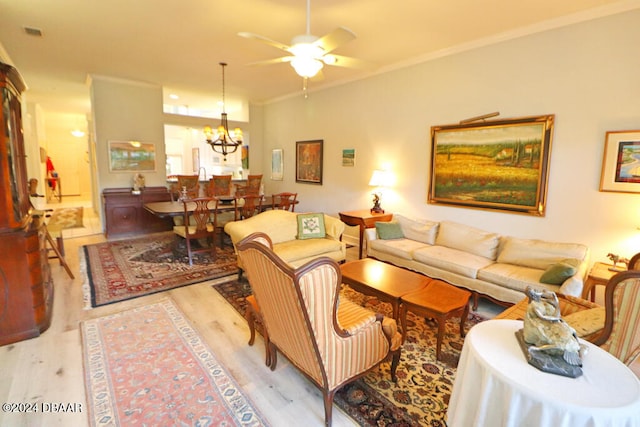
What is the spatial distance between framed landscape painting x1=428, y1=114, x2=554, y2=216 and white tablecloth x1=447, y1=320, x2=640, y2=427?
8.68ft

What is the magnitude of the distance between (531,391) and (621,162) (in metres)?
3.02

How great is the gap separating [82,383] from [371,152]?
4662mm

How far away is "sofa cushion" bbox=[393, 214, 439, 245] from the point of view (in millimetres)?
4332

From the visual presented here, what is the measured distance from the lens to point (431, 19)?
3.37 m

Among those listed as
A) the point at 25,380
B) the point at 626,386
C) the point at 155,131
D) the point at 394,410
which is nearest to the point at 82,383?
the point at 25,380

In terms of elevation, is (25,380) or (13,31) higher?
(13,31)

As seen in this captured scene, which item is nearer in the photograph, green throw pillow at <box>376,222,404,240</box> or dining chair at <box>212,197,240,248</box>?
green throw pillow at <box>376,222,404,240</box>

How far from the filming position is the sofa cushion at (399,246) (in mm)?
4016

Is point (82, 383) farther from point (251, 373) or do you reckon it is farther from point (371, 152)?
point (371, 152)

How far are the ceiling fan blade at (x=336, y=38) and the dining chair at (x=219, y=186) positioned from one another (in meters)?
4.89

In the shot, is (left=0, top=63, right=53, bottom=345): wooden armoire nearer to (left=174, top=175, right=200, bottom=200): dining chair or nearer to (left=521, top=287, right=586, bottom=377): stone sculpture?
(left=174, top=175, right=200, bottom=200): dining chair

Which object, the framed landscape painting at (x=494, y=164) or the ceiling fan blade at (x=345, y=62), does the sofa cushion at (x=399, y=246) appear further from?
the ceiling fan blade at (x=345, y=62)

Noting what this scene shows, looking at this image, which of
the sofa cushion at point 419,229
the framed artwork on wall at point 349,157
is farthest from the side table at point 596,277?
the framed artwork on wall at point 349,157

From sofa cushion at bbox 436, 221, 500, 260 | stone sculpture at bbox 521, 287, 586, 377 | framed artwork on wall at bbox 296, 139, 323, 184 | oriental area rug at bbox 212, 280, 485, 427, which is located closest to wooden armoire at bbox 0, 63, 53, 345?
oriental area rug at bbox 212, 280, 485, 427
